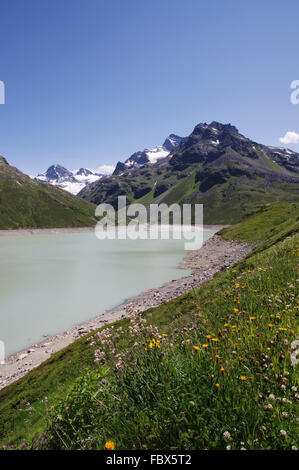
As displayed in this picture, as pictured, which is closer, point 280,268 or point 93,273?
point 280,268

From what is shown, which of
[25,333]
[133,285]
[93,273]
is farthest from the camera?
[93,273]

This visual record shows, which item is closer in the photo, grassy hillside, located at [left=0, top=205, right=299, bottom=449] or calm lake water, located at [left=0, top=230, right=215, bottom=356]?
grassy hillside, located at [left=0, top=205, right=299, bottom=449]

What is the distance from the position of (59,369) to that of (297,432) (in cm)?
1495

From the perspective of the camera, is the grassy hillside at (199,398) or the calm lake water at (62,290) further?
the calm lake water at (62,290)

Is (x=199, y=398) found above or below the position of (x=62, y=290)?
above

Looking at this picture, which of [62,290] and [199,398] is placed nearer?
[199,398]

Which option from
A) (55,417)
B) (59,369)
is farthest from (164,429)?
(59,369)

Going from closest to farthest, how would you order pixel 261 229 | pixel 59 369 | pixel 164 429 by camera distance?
pixel 164 429
pixel 59 369
pixel 261 229

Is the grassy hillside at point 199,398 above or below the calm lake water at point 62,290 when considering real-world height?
above

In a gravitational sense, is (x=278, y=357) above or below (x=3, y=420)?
above

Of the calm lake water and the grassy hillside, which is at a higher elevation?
the grassy hillside
